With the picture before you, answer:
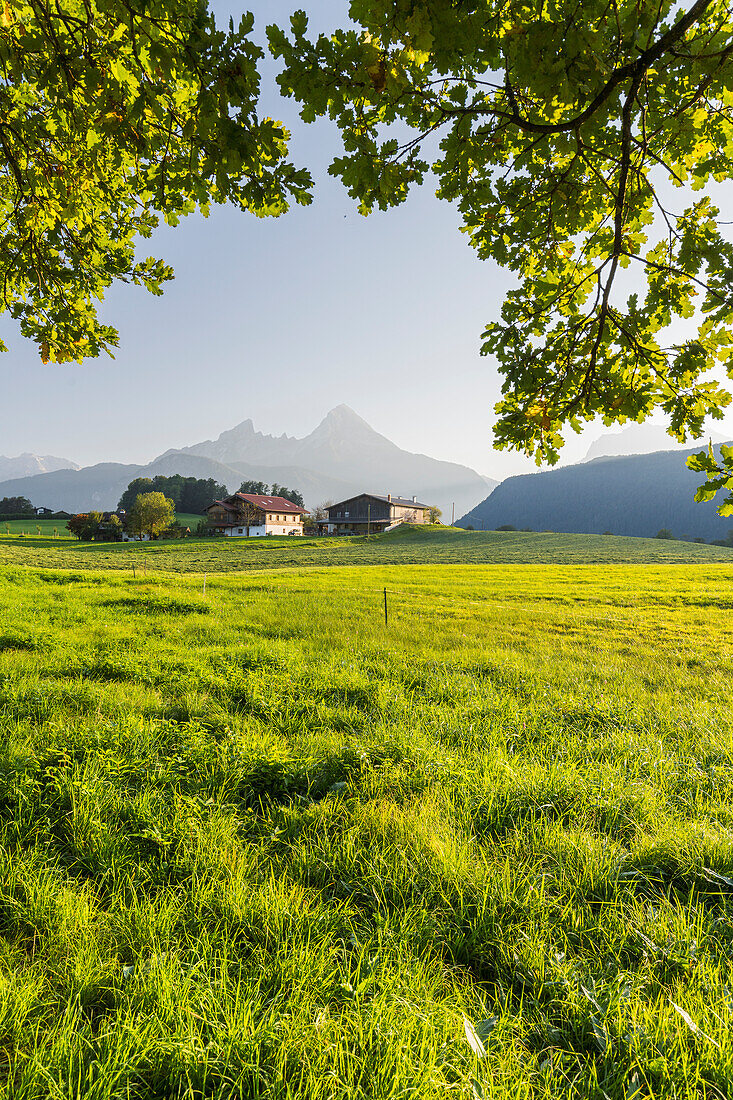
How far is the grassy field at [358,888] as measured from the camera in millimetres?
1909

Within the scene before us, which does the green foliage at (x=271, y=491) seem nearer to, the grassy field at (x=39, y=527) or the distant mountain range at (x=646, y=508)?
the grassy field at (x=39, y=527)

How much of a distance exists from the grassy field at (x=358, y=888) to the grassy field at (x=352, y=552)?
1225 inches

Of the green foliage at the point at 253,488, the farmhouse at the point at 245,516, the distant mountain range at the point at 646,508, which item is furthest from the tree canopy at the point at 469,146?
the distant mountain range at the point at 646,508

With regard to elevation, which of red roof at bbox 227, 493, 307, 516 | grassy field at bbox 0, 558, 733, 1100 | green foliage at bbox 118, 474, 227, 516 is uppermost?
green foliage at bbox 118, 474, 227, 516

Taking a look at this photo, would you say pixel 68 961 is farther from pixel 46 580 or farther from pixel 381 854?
pixel 46 580

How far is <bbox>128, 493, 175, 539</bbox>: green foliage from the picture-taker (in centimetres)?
7375

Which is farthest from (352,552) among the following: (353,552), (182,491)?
(182,491)

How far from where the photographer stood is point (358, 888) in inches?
112

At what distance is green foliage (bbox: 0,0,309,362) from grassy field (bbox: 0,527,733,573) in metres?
28.4

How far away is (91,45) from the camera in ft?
14.4

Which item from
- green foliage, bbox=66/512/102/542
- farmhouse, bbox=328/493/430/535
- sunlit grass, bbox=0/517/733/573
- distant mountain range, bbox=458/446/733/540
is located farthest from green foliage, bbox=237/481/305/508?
distant mountain range, bbox=458/446/733/540

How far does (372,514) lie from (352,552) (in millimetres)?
47426

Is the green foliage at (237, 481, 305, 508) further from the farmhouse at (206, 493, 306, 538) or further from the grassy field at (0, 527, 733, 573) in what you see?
the grassy field at (0, 527, 733, 573)

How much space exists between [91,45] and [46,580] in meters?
18.0
